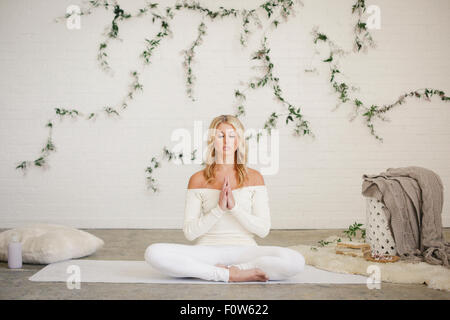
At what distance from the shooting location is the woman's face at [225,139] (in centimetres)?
298

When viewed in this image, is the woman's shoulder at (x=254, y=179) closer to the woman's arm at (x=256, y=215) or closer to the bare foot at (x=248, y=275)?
the woman's arm at (x=256, y=215)

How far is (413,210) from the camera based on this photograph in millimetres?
3518

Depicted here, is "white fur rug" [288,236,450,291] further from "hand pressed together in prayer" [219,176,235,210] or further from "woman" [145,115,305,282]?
"hand pressed together in prayer" [219,176,235,210]

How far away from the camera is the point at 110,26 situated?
514 cm

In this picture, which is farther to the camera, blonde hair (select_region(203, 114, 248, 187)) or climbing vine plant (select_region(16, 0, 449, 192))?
climbing vine plant (select_region(16, 0, 449, 192))

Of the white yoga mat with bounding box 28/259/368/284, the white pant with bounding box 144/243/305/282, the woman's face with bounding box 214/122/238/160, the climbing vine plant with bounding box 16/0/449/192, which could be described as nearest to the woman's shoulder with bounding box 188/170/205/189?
the woman's face with bounding box 214/122/238/160

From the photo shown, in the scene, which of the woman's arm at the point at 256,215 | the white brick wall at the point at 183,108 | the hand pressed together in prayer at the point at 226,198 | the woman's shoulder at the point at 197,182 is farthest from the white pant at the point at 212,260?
the white brick wall at the point at 183,108

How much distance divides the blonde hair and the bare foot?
51cm

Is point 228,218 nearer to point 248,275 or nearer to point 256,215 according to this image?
point 256,215

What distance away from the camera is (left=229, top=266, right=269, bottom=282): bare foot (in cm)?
277

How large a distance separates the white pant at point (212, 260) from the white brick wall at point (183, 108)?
2355 mm
